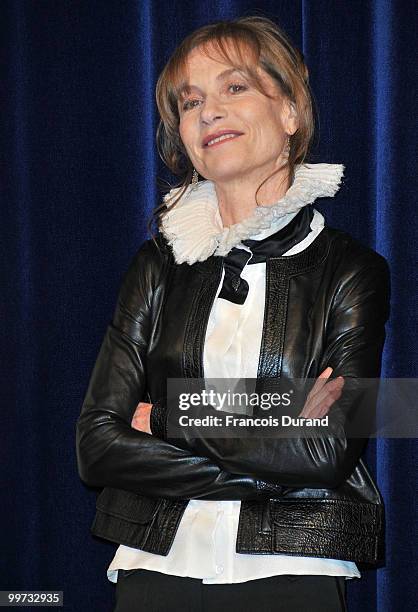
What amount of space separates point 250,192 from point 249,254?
0.44ft

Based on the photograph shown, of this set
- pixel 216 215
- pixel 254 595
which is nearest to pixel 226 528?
pixel 254 595

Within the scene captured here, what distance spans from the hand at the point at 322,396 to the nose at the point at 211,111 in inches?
20.0

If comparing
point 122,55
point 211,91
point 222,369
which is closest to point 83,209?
point 122,55

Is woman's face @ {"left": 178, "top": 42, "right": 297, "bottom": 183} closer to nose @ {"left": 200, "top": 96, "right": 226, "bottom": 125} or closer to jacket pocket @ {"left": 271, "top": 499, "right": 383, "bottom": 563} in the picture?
nose @ {"left": 200, "top": 96, "right": 226, "bottom": 125}

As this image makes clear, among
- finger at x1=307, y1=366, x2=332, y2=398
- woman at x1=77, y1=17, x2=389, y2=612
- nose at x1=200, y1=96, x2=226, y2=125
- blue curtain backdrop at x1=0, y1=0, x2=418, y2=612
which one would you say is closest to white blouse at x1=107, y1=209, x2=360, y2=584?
woman at x1=77, y1=17, x2=389, y2=612

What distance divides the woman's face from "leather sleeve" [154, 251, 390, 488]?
0.27 metres

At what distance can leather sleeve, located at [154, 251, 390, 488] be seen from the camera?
5.06ft

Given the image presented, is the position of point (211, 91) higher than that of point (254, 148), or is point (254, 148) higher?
point (211, 91)

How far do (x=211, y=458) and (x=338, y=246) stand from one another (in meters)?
0.47

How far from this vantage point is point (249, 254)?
177 centimetres

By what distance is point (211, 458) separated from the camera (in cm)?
158

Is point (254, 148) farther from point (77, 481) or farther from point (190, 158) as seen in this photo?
point (77, 481)

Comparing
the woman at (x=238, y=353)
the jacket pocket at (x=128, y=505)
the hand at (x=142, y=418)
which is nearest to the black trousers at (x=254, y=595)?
the woman at (x=238, y=353)

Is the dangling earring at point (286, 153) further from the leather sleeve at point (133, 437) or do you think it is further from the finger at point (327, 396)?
the finger at point (327, 396)
